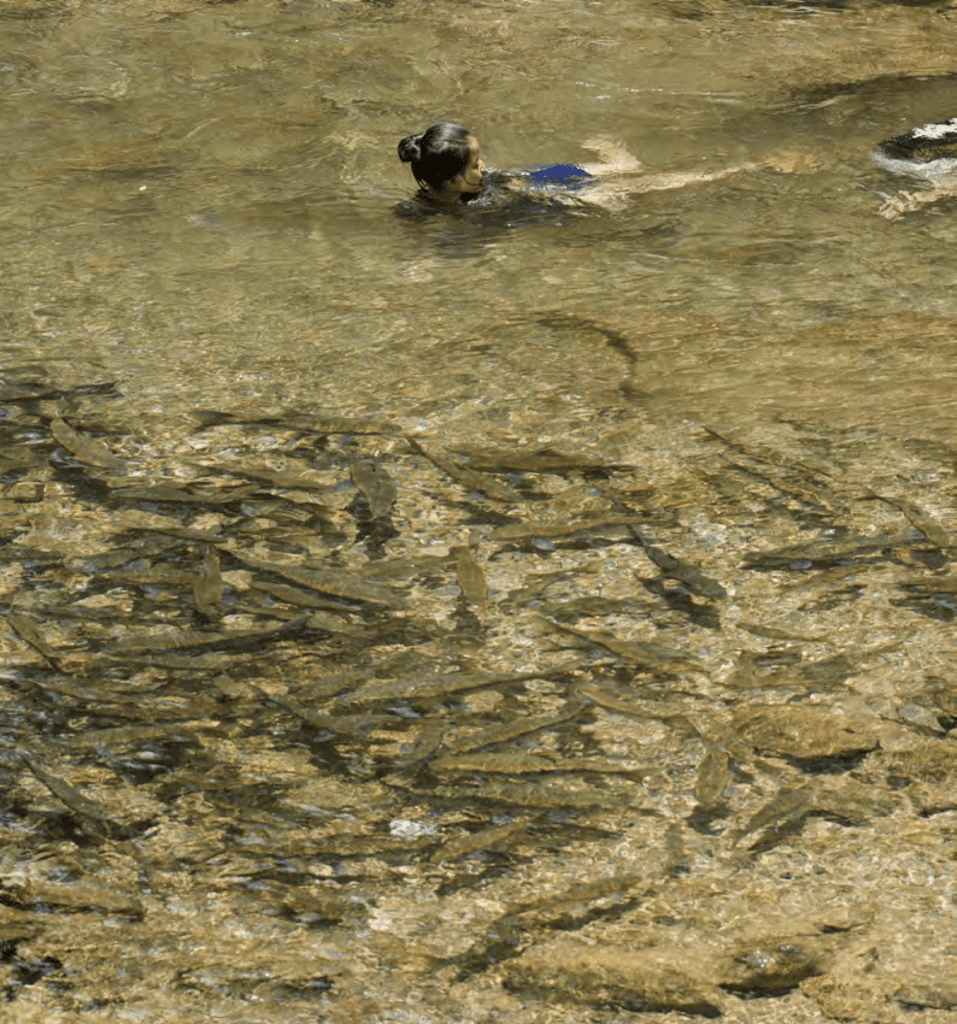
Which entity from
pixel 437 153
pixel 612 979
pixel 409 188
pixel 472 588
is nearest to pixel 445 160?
pixel 437 153

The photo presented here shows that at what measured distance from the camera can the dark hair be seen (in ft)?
20.9

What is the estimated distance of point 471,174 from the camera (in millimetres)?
6449

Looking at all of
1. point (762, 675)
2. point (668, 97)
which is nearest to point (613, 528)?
point (762, 675)

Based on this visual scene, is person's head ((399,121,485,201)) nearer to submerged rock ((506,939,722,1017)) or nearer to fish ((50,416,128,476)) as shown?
fish ((50,416,128,476))

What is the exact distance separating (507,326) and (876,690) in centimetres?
231

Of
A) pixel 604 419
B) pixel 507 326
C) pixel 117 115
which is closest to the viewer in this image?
pixel 604 419

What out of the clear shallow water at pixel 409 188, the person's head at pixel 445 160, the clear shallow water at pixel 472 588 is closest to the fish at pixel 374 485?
the clear shallow water at pixel 472 588

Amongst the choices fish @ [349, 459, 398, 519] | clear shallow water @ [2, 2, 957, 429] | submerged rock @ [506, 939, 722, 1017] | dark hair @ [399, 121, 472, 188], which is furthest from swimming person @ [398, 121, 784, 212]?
submerged rock @ [506, 939, 722, 1017]

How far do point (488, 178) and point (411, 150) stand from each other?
362 millimetres

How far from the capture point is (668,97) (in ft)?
25.6

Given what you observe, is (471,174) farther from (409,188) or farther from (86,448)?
(86,448)

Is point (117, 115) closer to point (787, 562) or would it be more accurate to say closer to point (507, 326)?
point (507, 326)

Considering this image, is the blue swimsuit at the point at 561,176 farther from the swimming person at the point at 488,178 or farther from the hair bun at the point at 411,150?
the hair bun at the point at 411,150

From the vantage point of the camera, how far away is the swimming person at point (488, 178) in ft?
21.0
